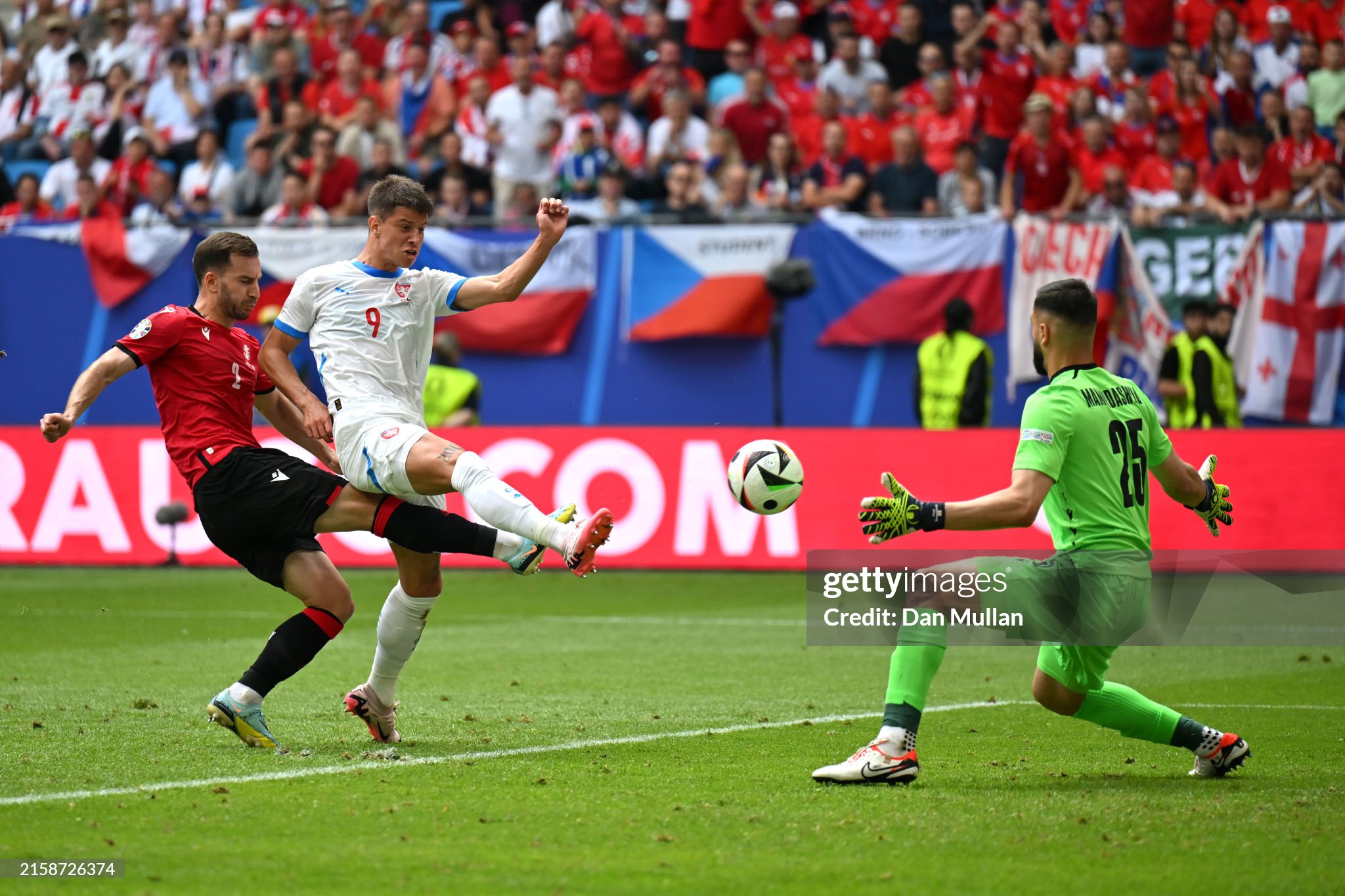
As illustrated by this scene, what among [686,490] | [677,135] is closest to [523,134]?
[677,135]

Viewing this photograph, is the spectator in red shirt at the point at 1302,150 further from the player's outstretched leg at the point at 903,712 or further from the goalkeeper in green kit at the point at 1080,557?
the player's outstretched leg at the point at 903,712

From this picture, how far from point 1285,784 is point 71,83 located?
64.3 feet

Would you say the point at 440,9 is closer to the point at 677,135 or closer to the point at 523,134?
the point at 523,134

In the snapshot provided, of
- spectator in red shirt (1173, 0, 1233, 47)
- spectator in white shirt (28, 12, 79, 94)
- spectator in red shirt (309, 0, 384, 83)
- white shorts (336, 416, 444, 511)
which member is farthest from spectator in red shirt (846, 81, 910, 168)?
white shorts (336, 416, 444, 511)

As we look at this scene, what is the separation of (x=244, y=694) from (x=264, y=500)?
791 mm

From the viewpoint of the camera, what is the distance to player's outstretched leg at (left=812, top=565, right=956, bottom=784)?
586 centimetres

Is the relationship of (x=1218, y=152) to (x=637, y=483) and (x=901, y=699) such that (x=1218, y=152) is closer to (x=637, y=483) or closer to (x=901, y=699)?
(x=637, y=483)

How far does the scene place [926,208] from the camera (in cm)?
1705

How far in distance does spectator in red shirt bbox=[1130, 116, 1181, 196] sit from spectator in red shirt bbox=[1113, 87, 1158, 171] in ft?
0.35

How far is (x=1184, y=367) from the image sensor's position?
14.9m

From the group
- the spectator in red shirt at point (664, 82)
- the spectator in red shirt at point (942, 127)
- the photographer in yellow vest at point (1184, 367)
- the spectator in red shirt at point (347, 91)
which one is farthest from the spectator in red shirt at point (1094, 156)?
the spectator in red shirt at point (347, 91)

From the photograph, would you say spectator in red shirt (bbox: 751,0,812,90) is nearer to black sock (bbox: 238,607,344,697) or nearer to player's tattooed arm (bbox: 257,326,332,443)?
player's tattooed arm (bbox: 257,326,332,443)

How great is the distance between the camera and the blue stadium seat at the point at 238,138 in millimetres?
20719

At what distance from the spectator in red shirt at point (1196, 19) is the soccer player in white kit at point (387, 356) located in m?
13.7
